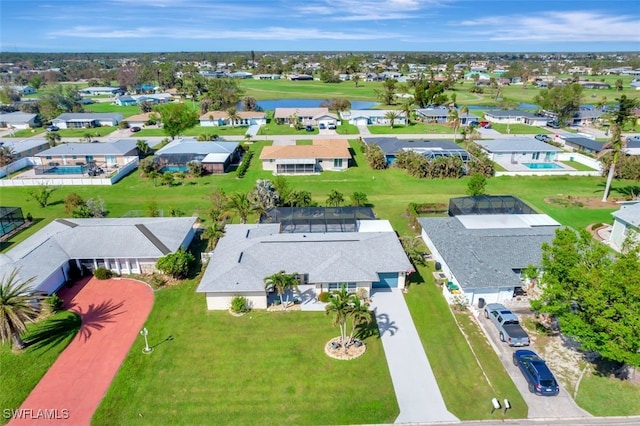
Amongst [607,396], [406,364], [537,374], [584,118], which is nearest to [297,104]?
[584,118]

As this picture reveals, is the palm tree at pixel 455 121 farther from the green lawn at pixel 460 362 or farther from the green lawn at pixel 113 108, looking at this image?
the green lawn at pixel 113 108

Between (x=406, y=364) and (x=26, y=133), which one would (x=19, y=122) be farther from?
(x=406, y=364)

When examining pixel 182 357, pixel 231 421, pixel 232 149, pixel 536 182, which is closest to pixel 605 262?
pixel 231 421

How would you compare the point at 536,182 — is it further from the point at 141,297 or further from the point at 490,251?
the point at 141,297

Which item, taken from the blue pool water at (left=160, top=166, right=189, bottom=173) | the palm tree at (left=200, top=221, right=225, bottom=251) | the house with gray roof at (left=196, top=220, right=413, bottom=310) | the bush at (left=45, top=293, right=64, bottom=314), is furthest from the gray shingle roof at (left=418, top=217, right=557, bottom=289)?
the blue pool water at (left=160, top=166, right=189, bottom=173)

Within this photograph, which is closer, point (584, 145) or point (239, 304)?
point (239, 304)

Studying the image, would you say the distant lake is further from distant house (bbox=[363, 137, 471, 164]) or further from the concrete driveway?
the concrete driveway
